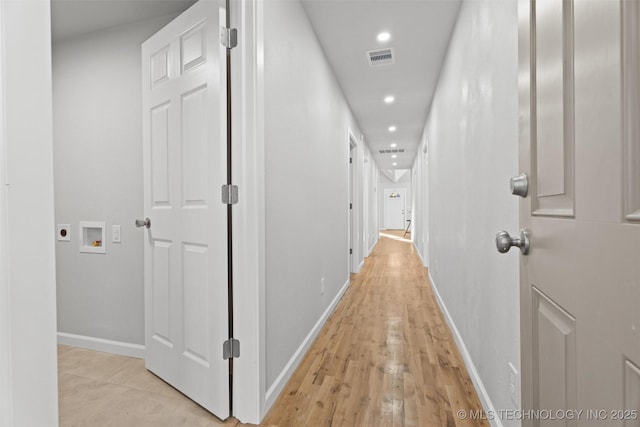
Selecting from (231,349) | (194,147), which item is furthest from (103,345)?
(194,147)

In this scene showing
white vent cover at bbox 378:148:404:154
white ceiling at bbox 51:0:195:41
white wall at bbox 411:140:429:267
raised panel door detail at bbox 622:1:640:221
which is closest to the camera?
raised panel door detail at bbox 622:1:640:221

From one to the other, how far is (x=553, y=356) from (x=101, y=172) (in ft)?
9.00

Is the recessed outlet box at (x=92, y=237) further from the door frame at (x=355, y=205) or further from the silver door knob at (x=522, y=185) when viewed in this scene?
the door frame at (x=355, y=205)

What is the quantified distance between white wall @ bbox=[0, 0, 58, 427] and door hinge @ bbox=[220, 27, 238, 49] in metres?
0.99

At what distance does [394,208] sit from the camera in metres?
15.0

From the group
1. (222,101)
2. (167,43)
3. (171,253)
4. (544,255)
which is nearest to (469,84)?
(222,101)

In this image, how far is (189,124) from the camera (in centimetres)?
168

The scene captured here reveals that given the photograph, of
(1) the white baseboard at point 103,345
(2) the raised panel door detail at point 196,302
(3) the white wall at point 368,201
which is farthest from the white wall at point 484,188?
(3) the white wall at point 368,201

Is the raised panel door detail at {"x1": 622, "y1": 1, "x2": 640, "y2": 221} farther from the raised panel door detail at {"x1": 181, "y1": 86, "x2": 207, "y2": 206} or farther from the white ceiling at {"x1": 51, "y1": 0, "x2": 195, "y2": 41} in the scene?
the white ceiling at {"x1": 51, "y1": 0, "x2": 195, "y2": 41}

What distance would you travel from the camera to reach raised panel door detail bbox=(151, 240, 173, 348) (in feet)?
5.99

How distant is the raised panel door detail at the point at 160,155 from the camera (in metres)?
1.82

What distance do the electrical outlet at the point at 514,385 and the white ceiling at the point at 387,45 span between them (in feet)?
7.75

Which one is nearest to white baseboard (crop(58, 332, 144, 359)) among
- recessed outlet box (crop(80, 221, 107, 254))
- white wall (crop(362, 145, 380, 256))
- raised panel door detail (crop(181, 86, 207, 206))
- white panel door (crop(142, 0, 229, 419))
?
white panel door (crop(142, 0, 229, 419))

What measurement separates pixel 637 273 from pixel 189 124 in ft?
5.83
